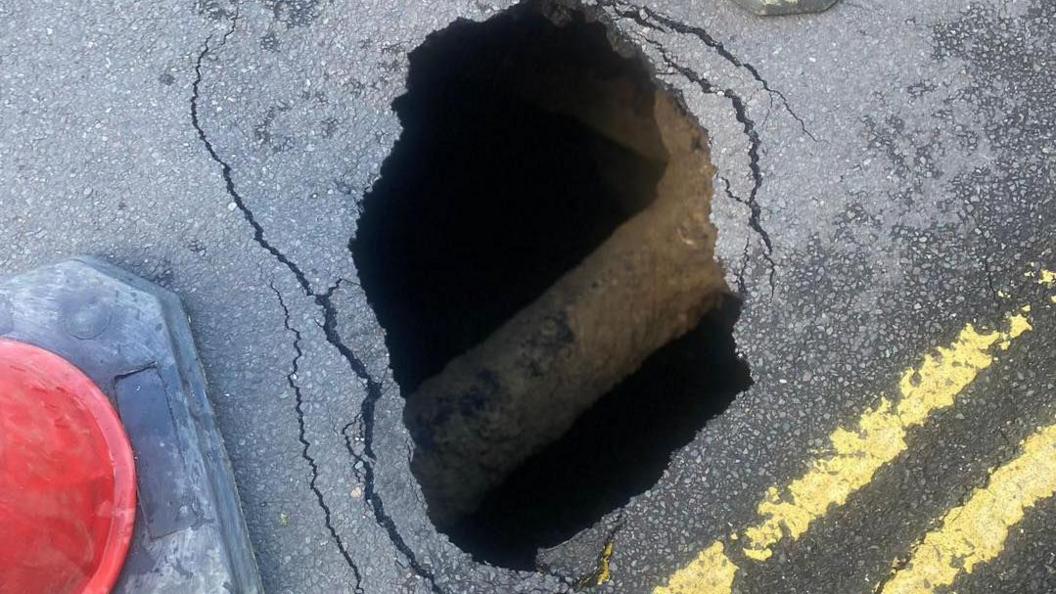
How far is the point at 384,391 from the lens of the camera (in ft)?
6.81

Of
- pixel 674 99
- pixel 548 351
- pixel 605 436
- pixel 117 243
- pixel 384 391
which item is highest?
pixel 674 99

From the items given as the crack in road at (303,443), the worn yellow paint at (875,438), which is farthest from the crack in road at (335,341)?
the worn yellow paint at (875,438)

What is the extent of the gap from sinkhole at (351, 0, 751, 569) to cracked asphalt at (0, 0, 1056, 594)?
0.15m

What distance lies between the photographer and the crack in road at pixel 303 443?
2008 mm

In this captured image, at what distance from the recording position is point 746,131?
86.9 inches

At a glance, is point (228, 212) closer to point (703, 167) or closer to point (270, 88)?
point (270, 88)

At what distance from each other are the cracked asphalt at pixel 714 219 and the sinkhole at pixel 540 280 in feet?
0.48

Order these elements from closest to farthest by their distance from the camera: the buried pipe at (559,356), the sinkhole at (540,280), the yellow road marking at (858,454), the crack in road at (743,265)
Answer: the yellow road marking at (858,454)
the crack in road at (743,265)
the sinkhole at (540,280)
the buried pipe at (559,356)

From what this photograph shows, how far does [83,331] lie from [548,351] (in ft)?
4.69

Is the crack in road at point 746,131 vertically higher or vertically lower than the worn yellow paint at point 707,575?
higher

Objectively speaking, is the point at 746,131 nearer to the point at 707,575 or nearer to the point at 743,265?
the point at 743,265

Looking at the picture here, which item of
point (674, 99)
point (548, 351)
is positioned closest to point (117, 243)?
point (548, 351)

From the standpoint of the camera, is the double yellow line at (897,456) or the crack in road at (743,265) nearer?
the double yellow line at (897,456)

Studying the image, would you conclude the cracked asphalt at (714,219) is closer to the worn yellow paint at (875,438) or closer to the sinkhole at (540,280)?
the worn yellow paint at (875,438)
